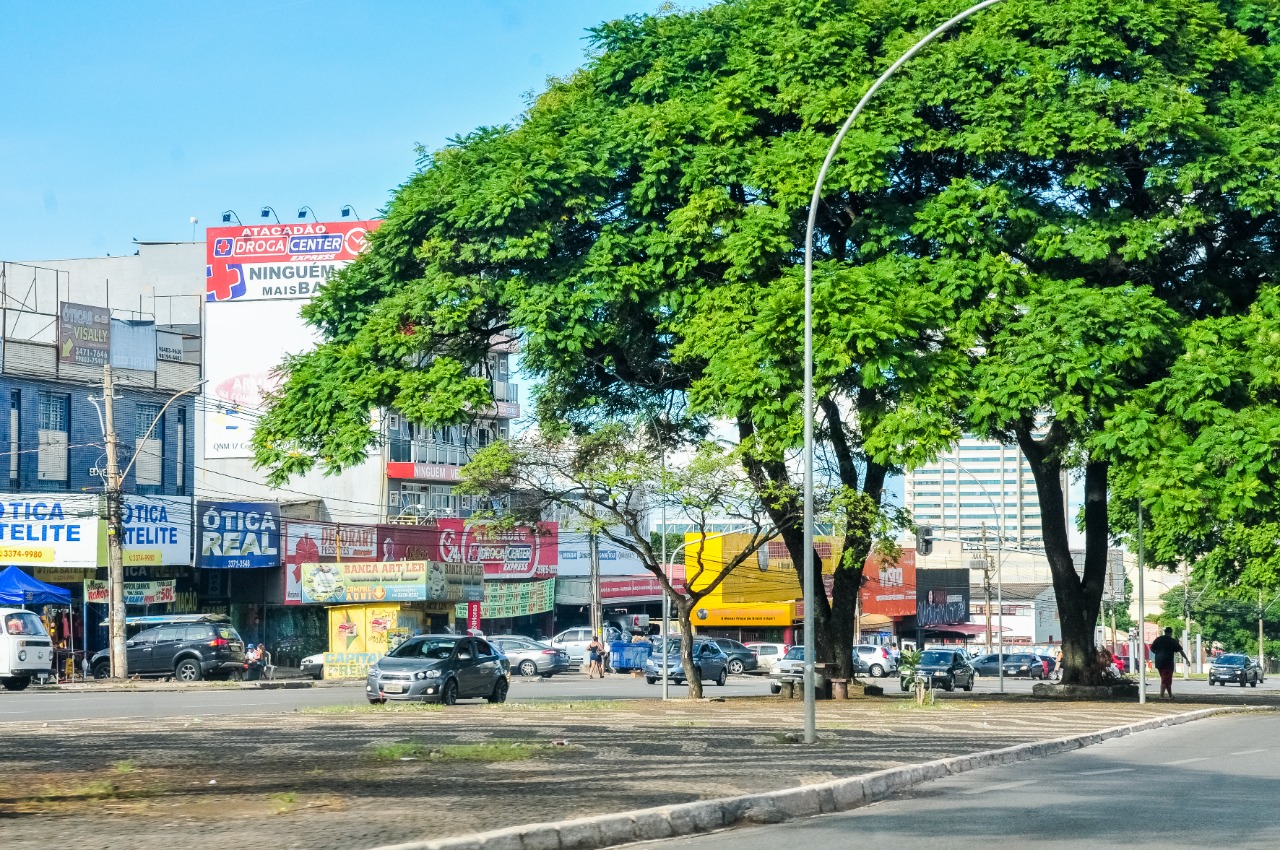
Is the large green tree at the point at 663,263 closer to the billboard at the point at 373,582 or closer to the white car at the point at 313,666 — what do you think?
the white car at the point at 313,666

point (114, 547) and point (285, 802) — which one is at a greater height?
point (114, 547)

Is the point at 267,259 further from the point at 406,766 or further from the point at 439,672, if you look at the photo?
the point at 406,766

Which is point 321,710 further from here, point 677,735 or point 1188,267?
point 1188,267

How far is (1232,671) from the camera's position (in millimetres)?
70938

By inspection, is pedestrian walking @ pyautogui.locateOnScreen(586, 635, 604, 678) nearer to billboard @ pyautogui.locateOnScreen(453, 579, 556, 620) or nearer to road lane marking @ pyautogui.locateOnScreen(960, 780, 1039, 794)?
billboard @ pyautogui.locateOnScreen(453, 579, 556, 620)

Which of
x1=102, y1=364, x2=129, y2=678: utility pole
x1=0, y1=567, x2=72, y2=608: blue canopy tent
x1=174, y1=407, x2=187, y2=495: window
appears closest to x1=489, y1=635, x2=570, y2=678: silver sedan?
x1=174, y1=407, x2=187, y2=495: window

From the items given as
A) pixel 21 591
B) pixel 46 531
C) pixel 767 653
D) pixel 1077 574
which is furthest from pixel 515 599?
pixel 1077 574

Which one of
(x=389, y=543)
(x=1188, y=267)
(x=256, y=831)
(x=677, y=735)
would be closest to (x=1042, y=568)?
(x=389, y=543)

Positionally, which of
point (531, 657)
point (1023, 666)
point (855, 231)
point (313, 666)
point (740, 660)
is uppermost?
point (855, 231)

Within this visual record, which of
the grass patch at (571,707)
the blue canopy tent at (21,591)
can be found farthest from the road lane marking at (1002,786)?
the blue canopy tent at (21,591)

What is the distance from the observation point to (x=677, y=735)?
19.5 m

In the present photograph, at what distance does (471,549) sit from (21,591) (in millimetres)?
28172

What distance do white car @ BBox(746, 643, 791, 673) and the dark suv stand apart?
81.7 feet

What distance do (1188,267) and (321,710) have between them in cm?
1746
